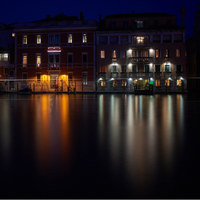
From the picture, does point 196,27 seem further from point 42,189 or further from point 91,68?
point 42,189

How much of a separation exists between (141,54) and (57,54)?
1660cm

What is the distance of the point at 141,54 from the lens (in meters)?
55.2

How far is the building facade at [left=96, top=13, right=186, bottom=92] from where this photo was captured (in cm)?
5434

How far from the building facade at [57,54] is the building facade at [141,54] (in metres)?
2.38

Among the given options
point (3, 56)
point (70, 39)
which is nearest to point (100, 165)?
point (70, 39)

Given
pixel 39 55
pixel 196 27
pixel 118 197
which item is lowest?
pixel 118 197

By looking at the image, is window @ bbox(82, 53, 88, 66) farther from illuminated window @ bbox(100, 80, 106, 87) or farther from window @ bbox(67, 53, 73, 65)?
illuminated window @ bbox(100, 80, 106, 87)

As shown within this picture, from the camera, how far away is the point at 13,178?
3947mm

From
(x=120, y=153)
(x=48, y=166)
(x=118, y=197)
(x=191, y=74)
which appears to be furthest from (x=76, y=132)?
(x=191, y=74)

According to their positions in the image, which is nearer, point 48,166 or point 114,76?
point 48,166

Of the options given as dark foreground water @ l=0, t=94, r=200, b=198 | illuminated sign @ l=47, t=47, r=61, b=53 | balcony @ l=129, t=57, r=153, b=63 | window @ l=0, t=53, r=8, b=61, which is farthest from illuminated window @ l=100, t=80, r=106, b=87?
dark foreground water @ l=0, t=94, r=200, b=198

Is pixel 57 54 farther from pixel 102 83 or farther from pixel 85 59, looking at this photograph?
pixel 102 83

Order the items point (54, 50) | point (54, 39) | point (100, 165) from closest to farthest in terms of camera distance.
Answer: point (100, 165), point (54, 50), point (54, 39)

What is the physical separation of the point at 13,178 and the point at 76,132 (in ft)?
13.2
